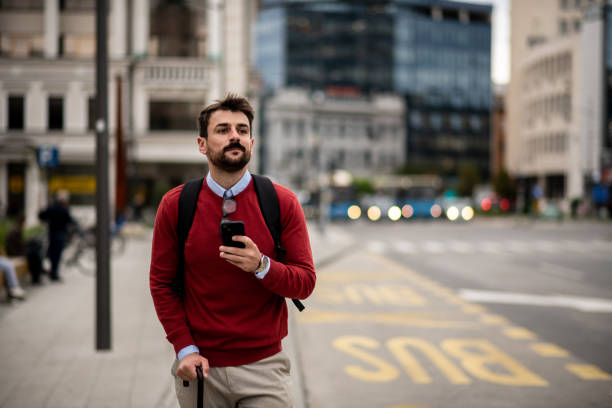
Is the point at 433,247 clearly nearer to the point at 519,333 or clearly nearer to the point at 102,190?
the point at 519,333

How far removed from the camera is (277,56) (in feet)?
349

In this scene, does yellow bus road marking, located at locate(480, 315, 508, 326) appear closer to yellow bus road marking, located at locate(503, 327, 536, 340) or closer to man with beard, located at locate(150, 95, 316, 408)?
yellow bus road marking, located at locate(503, 327, 536, 340)

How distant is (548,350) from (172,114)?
1059 inches

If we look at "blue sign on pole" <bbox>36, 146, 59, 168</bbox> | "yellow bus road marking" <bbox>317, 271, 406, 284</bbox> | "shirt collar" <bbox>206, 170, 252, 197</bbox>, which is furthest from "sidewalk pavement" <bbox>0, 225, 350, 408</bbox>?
"blue sign on pole" <bbox>36, 146, 59, 168</bbox>

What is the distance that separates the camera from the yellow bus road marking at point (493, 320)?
9430mm

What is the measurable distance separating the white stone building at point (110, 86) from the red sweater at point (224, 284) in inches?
1058

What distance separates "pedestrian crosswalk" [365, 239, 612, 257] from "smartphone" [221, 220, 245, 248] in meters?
20.3

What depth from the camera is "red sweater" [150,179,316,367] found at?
2.72m

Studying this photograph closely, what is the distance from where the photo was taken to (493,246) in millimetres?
25203

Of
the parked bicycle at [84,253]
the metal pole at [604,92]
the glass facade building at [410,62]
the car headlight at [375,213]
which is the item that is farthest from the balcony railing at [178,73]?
the glass facade building at [410,62]

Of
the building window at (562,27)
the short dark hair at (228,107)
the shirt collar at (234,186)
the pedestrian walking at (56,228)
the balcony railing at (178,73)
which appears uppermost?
the building window at (562,27)

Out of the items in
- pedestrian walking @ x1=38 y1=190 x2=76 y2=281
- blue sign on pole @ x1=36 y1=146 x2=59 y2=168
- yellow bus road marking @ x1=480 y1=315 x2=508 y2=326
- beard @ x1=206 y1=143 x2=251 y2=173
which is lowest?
yellow bus road marking @ x1=480 y1=315 x2=508 y2=326

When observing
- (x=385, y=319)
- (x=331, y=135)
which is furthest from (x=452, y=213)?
(x=331, y=135)

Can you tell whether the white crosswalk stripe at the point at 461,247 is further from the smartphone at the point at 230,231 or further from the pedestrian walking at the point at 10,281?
the smartphone at the point at 230,231
